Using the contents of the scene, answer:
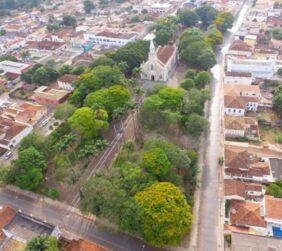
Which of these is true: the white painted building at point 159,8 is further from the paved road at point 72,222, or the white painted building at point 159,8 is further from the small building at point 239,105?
the paved road at point 72,222

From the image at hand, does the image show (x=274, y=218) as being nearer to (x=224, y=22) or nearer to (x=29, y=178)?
(x=29, y=178)

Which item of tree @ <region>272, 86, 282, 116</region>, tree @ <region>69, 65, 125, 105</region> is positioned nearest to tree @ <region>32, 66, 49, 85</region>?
tree @ <region>69, 65, 125, 105</region>

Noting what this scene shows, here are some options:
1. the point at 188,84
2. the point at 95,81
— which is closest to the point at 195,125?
the point at 188,84

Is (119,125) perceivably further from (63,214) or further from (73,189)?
(63,214)

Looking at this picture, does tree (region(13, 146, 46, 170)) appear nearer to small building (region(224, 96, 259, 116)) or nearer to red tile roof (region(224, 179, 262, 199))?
red tile roof (region(224, 179, 262, 199))

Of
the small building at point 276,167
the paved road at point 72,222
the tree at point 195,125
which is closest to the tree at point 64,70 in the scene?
the paved road at point 72,222

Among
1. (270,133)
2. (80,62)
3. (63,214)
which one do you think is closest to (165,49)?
(80,62)

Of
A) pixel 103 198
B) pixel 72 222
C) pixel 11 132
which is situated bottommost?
pixel 72 222
